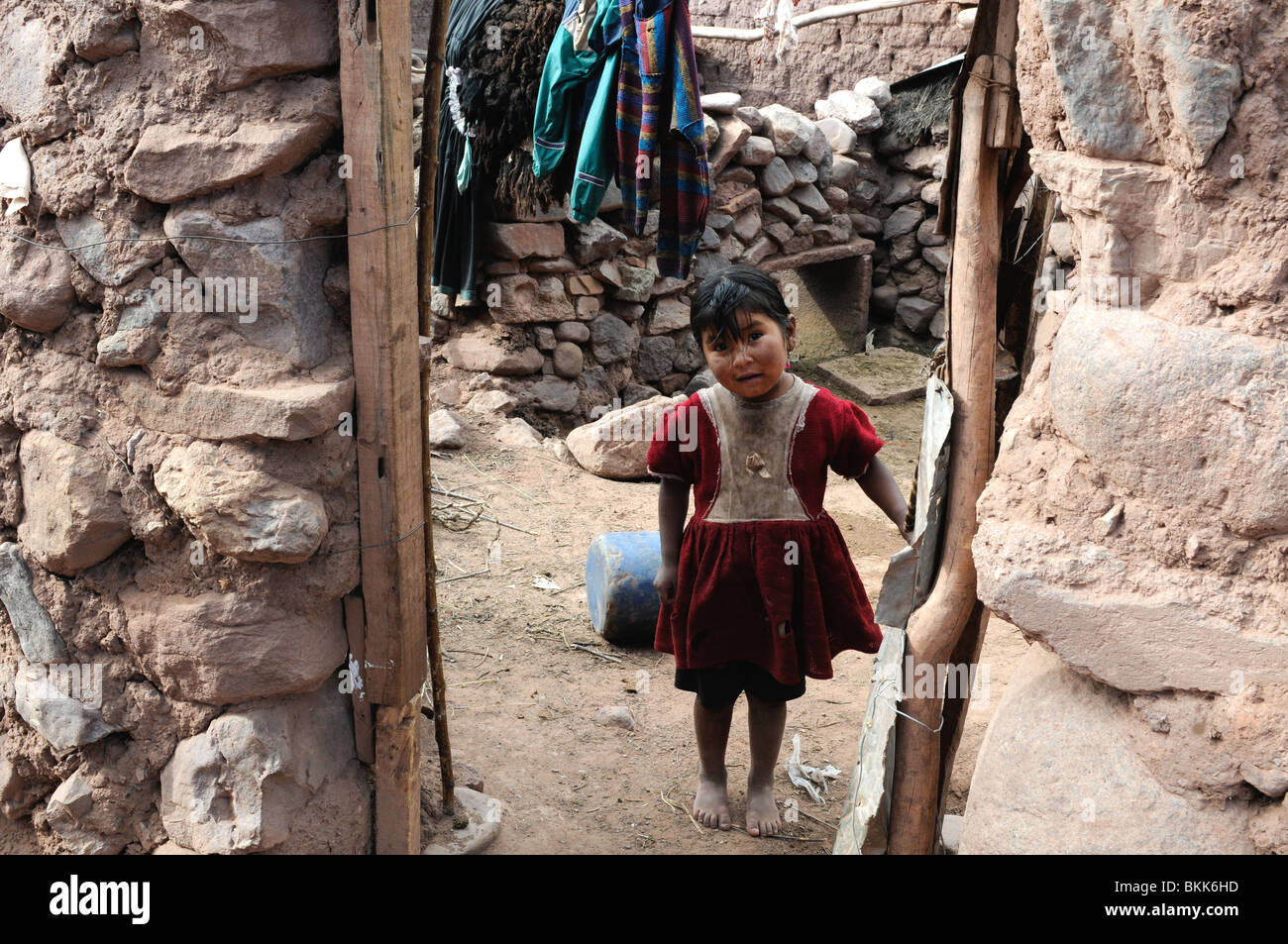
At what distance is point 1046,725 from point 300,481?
5.02 ft

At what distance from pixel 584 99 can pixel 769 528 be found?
10.6 feet

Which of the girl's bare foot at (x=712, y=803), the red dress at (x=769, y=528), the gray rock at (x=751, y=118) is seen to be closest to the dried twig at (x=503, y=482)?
the girl's bare foot at (x=712, y=803)

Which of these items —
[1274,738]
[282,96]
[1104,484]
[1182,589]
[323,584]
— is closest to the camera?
[1274,738]

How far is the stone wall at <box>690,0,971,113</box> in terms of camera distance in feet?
29.7

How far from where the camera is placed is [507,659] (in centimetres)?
418

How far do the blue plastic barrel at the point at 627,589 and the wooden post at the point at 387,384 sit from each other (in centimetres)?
166

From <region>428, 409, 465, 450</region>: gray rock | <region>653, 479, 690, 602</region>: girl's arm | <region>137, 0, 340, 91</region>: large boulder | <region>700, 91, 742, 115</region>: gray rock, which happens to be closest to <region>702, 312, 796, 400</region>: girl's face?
<region>653, 479, 690, 602</region>: girl's arm

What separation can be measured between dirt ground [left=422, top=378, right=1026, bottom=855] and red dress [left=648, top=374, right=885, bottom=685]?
646 millimetres

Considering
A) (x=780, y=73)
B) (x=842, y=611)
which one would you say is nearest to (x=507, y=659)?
(x=842, y=611)

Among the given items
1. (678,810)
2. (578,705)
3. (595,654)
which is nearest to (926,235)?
(595,654)

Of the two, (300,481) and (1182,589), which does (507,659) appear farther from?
(1182,589)

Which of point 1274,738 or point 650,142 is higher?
point 650,142

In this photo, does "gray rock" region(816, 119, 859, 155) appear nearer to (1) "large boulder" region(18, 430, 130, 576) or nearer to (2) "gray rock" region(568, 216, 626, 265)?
(2) "gray rock" region(568, 216, 626, 265)

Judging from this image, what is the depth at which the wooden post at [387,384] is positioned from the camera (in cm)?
218
